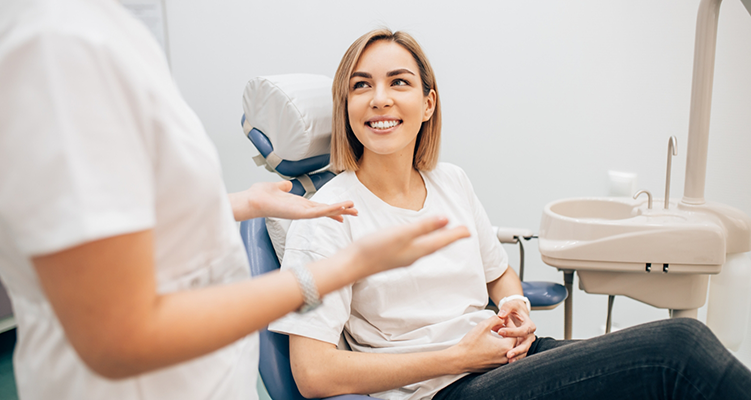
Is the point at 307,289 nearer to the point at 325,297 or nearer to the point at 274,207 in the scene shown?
the point at 274,207

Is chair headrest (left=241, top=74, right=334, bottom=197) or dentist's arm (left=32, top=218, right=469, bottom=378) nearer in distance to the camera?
dentist's arm (left=32, top=218, right=469, bottom=378)

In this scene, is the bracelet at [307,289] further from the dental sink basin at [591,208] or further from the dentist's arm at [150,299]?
the dental sink basin at [591,208]

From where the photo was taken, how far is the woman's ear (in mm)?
1272

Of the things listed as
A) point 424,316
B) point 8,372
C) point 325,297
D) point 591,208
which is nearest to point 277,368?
point 325,297

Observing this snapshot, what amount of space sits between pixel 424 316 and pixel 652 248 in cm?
61

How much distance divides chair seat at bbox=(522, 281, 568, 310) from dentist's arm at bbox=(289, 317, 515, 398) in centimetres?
36

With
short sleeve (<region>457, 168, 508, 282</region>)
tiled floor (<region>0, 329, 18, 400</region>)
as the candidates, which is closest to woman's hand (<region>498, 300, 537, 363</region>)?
short sleeve (<region>457, 168, 508, 282</region>)

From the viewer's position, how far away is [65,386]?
0.46 metres

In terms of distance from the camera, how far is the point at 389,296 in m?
1.04

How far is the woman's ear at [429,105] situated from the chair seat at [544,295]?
1.77 ft

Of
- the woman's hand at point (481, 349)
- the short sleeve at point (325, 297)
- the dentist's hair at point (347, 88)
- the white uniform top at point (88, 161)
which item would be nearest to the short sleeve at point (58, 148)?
the white uniform top at point (88, 161)

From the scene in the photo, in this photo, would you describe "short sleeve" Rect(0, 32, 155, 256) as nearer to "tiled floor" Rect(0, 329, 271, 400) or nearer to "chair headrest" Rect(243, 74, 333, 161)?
"chair headrest" Rect(243, 74, 333, 161)

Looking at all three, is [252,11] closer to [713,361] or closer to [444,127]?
[444,127]

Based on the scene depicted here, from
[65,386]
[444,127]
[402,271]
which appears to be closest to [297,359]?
[402,271]
